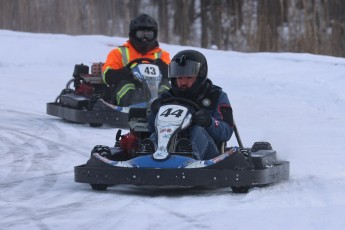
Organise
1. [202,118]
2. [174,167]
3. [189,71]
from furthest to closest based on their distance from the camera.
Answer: [189,71]
[202,118]
[174,167]

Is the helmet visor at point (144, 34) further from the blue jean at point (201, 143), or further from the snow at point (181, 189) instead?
the blue jean at point (201, 143)

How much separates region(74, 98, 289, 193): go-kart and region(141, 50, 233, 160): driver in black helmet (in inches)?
6.7

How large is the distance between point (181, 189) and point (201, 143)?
42cm

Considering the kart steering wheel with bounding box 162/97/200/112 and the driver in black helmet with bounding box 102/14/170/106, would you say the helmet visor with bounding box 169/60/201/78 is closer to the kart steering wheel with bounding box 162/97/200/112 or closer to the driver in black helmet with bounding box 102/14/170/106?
the kart steering wheel with bounding box 162/97/200/112

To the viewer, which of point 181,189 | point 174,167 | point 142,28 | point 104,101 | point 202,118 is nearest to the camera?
point 174,167

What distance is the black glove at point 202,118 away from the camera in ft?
25.3

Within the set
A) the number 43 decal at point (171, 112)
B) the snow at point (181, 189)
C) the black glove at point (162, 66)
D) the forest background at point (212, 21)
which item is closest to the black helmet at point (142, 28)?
the black glove at point (162, 66)

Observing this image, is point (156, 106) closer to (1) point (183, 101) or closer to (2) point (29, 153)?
(1) point (183, 101)

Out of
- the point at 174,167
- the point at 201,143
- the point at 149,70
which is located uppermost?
the point at 149,70

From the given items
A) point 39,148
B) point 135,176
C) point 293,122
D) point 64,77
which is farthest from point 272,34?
point 135,176

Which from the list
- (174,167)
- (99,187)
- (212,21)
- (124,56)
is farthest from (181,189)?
(212,21)

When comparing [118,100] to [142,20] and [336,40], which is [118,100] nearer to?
[142,20]

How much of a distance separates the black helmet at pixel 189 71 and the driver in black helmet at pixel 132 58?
451cm

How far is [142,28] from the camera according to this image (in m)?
13.1
